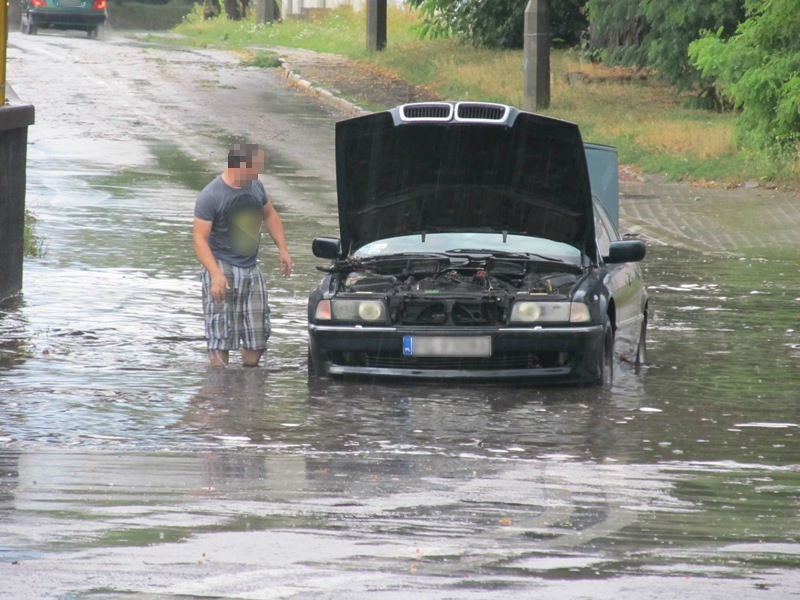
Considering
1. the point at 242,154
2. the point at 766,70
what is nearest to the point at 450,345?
the point at 242,154

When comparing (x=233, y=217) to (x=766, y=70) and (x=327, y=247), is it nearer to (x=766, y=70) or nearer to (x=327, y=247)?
(x=327, y=247)

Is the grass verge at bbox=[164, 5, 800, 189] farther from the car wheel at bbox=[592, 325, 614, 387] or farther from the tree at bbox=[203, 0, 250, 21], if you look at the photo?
the car wheel at bbox=[592, 325, 614, 387]

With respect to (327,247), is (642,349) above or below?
below

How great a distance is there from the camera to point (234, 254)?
37.0 feet

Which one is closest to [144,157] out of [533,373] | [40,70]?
[40,70]

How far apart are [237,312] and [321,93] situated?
23.6m

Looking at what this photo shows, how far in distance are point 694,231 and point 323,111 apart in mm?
13662

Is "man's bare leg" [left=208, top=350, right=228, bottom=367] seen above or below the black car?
below

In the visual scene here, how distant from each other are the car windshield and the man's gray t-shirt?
28.6 inches

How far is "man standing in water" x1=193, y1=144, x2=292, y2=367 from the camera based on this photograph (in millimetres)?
11117

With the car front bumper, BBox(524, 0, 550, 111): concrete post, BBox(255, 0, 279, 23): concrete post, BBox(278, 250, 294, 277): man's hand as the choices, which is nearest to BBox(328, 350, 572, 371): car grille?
the car front bumper

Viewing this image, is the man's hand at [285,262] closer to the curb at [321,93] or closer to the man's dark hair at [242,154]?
the man's dark hair at [242,154]

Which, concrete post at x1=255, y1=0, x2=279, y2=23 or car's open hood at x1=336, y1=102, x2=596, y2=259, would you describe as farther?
concrete post at x1=255, y1=0, x2=279, y2=23

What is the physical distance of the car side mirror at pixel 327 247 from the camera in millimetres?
11482
